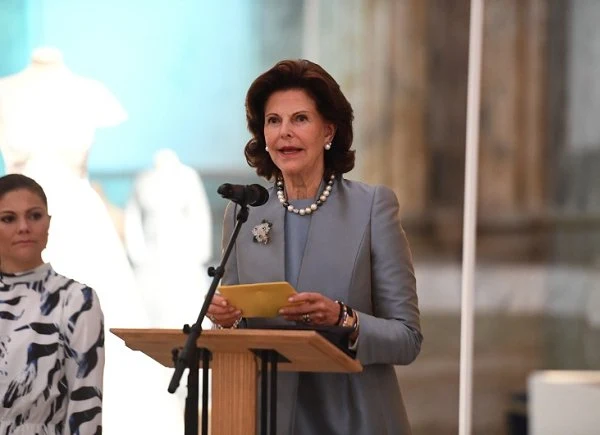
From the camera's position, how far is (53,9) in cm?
650

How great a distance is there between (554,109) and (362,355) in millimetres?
3741

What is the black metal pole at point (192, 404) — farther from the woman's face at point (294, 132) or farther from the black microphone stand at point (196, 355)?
the woman's face at point (294, 132)

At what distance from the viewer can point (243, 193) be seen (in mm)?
3102

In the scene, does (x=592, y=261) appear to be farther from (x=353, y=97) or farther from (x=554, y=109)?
(x=353, y=97)

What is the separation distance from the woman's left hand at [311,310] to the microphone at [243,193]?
28 centimetres

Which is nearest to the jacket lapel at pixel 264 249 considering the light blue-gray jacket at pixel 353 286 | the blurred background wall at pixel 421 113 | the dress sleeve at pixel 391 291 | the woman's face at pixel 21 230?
the light blue-gray jacket at pixel 353 286

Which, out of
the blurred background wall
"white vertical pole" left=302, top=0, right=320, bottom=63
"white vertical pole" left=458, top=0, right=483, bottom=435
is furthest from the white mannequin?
"white vertical pole" left=458, top=0, right=483, bottom=435

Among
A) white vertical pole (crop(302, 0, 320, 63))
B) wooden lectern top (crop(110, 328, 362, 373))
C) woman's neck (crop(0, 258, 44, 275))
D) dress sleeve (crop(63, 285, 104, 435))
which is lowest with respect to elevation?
dress sleeve (crop(63, 285, 104, 435))

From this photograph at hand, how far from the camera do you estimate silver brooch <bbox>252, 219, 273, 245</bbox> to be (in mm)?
3570

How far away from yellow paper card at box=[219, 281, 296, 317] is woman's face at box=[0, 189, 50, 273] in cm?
90

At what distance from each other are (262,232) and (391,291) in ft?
1.41

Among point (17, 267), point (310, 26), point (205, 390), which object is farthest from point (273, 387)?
point (310, 26)

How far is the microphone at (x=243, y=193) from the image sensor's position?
10.00ft

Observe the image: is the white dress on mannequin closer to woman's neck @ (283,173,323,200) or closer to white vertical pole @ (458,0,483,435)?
white vertical pole @ (458,0,483,435)
